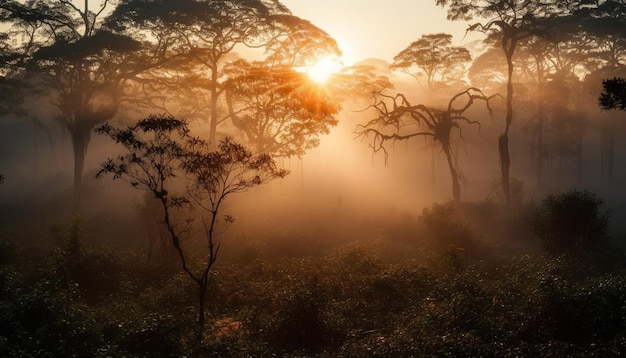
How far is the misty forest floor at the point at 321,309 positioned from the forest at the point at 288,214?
75mm

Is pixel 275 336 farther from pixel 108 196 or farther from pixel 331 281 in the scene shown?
pixel 108 196

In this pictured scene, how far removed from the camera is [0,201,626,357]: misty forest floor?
36.2 ft

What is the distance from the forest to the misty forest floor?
0.08m

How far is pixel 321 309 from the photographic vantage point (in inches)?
559

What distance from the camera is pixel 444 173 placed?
61.3 m

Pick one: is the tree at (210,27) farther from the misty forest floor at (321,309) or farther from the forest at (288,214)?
the misty forest floor at (321,309)

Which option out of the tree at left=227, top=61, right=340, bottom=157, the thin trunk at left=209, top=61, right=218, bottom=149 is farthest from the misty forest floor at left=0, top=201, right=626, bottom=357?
the thin trunk at left=209, top=61, right=218, bottom=149

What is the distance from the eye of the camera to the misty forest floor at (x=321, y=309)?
36.2 feet

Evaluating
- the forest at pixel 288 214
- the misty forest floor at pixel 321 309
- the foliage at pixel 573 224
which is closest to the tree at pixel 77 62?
the forest at pixel 288 214

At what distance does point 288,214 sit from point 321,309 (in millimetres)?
Answer: 20006

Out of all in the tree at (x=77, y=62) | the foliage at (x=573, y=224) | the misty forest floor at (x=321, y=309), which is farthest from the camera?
the tree at (x=77, y=62)

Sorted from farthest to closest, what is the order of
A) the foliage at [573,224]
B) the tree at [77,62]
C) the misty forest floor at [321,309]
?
1. the tree at [77,62]
2. the foliage at [573,224]
3. the misty forest floor at [321,309]

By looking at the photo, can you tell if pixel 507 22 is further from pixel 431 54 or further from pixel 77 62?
pixel 77 62

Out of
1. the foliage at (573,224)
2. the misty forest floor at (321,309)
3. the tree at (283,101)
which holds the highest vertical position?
the tree at (283,101)
